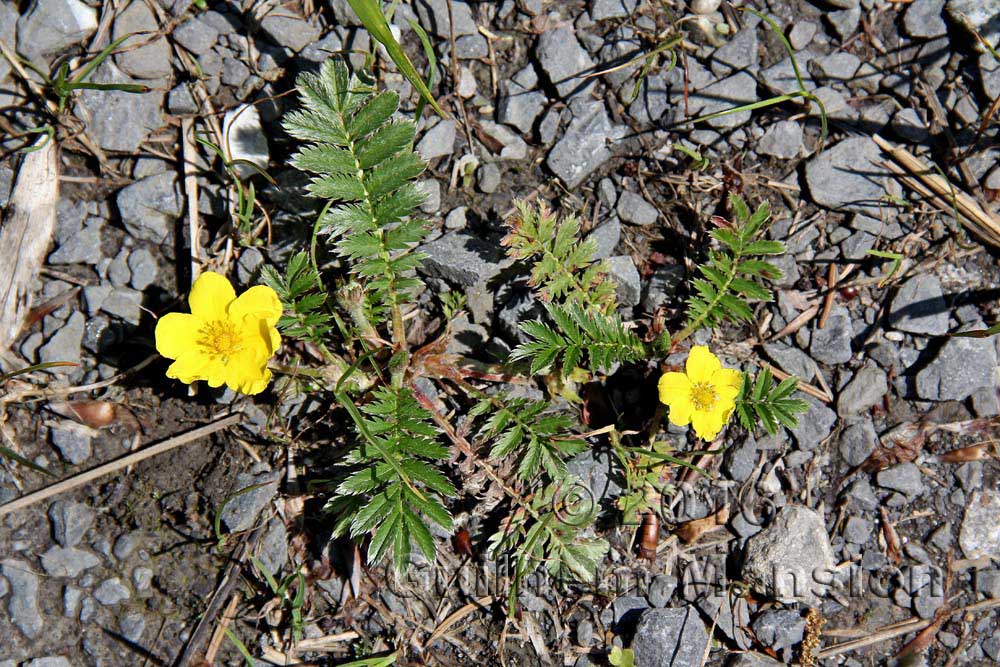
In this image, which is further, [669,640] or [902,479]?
[902,479]

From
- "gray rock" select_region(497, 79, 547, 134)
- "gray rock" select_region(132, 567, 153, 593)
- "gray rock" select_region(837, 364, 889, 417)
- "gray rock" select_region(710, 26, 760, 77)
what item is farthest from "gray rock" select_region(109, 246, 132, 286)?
"gray rock" select_region(837, 364, 889, 417)

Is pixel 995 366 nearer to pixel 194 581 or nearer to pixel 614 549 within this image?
pixel 614 549

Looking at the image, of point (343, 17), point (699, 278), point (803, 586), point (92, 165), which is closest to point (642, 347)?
point (699, 278)

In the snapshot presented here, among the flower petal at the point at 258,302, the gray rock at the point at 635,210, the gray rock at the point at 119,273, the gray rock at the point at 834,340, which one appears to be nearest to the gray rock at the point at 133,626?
the gray rock at the point at 119,273

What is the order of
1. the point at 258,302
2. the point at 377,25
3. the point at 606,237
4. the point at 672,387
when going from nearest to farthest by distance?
1. the point at 377,25
2. the point at 258,302
3. the point at 672,387
4. the point at 606,237

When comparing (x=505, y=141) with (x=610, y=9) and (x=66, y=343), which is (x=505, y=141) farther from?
(x=66, y=343)

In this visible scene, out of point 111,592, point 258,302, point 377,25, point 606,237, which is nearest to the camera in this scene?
point 377,25

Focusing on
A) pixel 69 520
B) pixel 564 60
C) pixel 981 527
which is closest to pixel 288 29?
pixel 564 60
